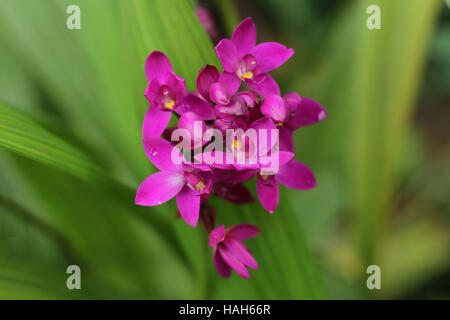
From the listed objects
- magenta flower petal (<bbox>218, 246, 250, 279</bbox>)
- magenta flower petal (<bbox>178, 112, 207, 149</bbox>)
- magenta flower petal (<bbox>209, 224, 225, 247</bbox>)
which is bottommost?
magenta flower petal (<bbox>218, 246, 250, 279</bbox>)

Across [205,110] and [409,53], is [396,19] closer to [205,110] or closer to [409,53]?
[409,53]

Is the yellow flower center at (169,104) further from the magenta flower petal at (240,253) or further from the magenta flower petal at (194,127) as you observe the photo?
the magenta flower petal at (240,253)

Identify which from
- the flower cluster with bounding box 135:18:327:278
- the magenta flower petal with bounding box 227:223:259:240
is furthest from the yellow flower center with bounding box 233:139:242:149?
the magenta flower petal with bounding box 227:223:259:240

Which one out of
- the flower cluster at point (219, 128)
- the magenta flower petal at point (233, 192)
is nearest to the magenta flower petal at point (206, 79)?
the flower cluster at point (219, 128)

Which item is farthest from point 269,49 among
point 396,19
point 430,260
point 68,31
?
point 430,260

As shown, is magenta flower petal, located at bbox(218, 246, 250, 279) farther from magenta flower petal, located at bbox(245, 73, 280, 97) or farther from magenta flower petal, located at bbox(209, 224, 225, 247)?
magenta flower petal, located at bbox(245, 73, 280, 97)

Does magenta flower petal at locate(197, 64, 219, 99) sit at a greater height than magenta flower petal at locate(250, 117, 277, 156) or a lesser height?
greater
